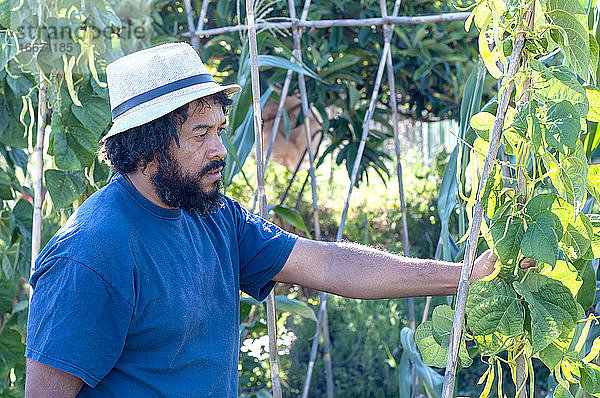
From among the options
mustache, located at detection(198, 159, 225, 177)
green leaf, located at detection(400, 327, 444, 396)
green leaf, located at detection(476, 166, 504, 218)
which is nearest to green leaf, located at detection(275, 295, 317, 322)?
green leaf, located at detection(400, 327, 444, 396)

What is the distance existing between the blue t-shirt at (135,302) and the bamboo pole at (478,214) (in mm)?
368

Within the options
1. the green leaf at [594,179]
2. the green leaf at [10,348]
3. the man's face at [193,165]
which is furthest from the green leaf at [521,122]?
the green leaf at [10,348]

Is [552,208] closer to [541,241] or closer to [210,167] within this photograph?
[541,241]

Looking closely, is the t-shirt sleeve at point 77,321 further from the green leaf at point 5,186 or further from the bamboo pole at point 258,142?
the green leaf at point 5,186

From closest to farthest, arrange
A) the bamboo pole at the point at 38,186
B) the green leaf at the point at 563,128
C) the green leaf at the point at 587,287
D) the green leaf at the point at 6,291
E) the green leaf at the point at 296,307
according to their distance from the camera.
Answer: the green leaf at the point at 563,128 → the green leaf at the point at 587,287 → the bamboo pole at the point at 38,186 → the green leaf at the point at 296,307 → the green leaf at the point at 6,291

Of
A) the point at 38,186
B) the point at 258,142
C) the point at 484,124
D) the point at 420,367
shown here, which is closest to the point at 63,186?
the point at 38,186

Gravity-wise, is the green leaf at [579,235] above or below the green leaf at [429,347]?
above

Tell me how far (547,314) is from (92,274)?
20.9 inches

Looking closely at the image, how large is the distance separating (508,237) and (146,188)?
1.70 ft

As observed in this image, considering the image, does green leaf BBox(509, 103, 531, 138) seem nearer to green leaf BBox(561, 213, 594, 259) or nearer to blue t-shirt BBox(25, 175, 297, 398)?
green leaf BBox(561, 213, 594, 259)

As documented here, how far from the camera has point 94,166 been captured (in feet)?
4.69

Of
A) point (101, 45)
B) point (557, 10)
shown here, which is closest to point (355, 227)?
point (101, 45)

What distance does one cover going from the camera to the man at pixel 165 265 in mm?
864

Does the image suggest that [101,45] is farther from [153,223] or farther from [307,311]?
[307,311]
